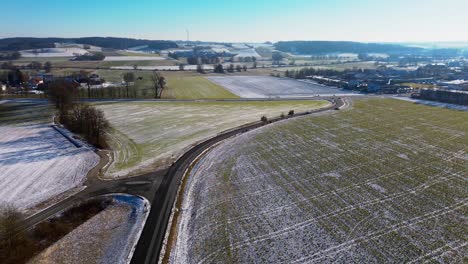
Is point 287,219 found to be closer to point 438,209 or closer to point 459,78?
point 438,209

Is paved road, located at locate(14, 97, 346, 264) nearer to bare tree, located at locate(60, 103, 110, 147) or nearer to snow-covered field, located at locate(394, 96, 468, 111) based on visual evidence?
bare tree, located at locate(60, 103, 110, 147)

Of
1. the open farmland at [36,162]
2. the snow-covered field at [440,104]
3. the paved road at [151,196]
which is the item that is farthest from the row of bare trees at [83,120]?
the snow-covered field at [440,104]

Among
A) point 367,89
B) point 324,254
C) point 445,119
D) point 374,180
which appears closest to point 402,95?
point 367,89

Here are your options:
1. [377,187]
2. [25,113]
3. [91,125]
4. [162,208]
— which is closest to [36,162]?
[91,125]

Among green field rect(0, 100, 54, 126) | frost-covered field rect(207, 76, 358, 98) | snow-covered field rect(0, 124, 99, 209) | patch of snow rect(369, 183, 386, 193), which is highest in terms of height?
frost-covered field rect(207, 76, 358, 98)

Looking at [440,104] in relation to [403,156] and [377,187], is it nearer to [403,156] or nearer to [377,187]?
[403,156]

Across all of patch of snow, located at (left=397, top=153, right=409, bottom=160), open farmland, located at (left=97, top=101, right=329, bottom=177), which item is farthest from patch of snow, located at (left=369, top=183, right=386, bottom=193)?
open farmland, located at (left=97, top=101, right=329, bottom=177)

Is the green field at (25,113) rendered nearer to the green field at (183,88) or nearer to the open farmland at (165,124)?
the open farmland at (165,124)

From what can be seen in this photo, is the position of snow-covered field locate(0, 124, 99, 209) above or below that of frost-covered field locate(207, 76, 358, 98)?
below
